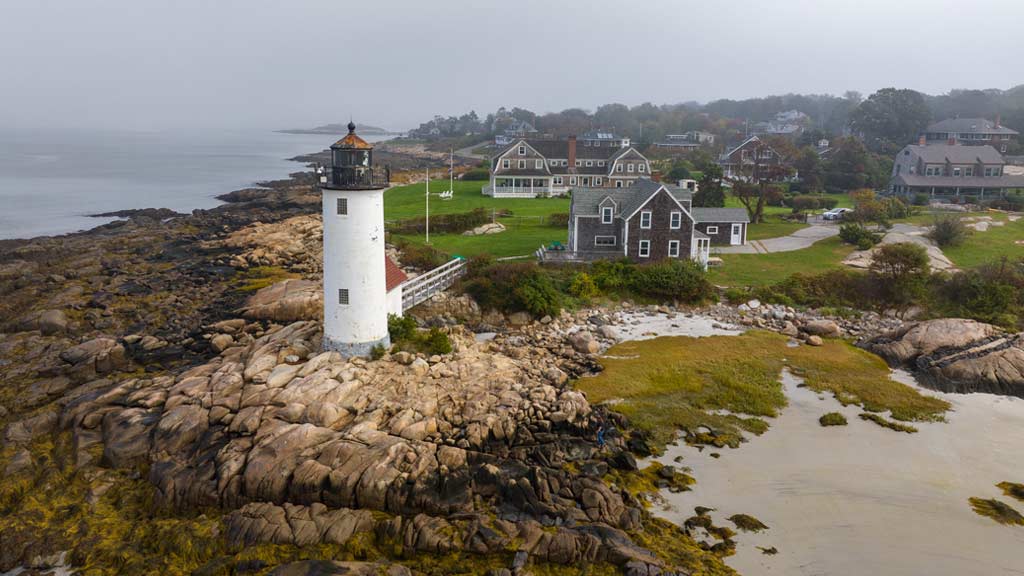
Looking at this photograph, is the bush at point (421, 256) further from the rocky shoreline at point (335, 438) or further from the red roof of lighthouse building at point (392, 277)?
the red roof of lighthouse building at point (392, 277)

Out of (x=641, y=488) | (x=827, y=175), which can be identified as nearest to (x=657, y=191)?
(x=641, y=488)

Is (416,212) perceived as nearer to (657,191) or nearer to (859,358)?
(657,191)

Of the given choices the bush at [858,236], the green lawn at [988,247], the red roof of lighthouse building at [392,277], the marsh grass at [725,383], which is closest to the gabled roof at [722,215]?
the bush at [858,236]

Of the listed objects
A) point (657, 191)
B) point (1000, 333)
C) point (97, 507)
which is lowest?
point (97, 507)

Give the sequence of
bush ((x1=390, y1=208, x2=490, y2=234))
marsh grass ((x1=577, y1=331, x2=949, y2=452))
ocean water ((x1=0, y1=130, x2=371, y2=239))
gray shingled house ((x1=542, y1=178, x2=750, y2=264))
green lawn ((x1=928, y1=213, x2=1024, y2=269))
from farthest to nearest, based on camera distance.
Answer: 1. ocean water ((x1=0, y1=130, x2=371, y2=239))
2. bush ((x1=390, y1=208, x2=490, y2=234))
3. green lawn ((x1=928, y1=213, x2=1024, y2=269))
4. gray shingled house ((x1=542, y1=178, x2=750, y2=264))
5. marsh grass ((x1=577, y1=331, x2=949, y2=452))

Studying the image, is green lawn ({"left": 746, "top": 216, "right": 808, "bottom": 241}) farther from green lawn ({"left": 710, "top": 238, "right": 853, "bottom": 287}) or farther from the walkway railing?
the walkway railing

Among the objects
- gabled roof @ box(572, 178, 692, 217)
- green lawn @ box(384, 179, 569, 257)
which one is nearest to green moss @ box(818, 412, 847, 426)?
gabled roof @ box(572, 178, 692, 217)
